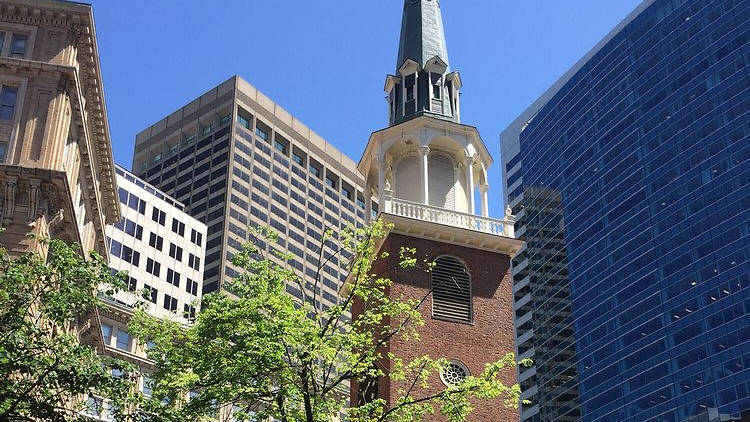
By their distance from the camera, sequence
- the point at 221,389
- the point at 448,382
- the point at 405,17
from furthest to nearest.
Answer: the point at 405,17 → the point at 448,382 → the point at 221,389

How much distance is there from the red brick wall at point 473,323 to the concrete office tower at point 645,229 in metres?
59.5

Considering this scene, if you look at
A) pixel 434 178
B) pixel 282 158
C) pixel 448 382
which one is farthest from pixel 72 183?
pixel 282 158

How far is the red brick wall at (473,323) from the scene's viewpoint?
3891 cm

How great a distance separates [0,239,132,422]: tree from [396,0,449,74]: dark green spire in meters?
29.7

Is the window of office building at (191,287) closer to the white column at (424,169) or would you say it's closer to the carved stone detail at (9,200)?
the white column at (424,169)

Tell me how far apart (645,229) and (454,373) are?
78.7 metres

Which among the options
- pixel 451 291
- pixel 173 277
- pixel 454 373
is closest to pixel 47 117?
pixel 451 291

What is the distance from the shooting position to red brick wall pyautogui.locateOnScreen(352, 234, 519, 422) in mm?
38906

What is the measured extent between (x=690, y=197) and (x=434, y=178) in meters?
68.9

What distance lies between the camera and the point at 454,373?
39.3 m

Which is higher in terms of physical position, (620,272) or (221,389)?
(620,272)

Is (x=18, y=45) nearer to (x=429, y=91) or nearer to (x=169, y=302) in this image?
(x=429, y=91)

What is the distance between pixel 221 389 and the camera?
23.5m

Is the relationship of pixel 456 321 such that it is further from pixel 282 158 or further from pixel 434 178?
pixel 282 158
